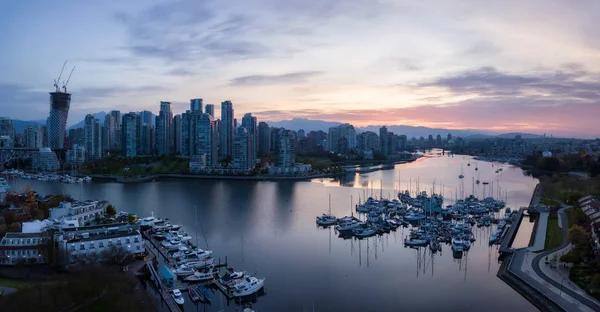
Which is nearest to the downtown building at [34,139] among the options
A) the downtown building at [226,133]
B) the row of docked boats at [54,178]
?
the row of docked boats at [54,178]

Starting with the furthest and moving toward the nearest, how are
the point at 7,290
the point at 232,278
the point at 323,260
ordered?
1. the point at 323,260
2. the point at 232,278
3. the point at 7,290

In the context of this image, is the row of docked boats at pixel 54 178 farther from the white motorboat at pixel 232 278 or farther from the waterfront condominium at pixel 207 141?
the white motorboat at pixel 232 278

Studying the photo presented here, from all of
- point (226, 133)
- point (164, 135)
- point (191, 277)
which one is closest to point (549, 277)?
point (191, 277)

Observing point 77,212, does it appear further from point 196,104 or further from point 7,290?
point 196,104

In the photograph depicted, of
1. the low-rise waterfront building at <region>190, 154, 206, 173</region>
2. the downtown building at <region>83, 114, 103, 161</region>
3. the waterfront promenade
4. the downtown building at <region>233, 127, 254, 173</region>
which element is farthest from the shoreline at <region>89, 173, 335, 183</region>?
the waterfront promenade

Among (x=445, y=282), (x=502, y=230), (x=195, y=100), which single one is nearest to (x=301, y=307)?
(x=445, y=282)

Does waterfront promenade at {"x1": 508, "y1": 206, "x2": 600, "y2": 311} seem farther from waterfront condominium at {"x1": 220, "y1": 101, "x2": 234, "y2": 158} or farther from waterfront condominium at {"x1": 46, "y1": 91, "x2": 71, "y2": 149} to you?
waterfront condominium at {"x1": 46, "y1": 91, "x2": 71, "y2": 149}

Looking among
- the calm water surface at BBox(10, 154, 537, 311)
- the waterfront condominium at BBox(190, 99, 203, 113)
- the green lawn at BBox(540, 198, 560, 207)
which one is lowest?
the calm water surface at BBox(10, 154, 537, 311)

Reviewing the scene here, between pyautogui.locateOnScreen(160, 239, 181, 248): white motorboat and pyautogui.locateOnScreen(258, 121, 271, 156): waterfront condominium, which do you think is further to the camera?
pyautogui.locateOnScreen(258, 121, 271, 156): waterfront condominium
